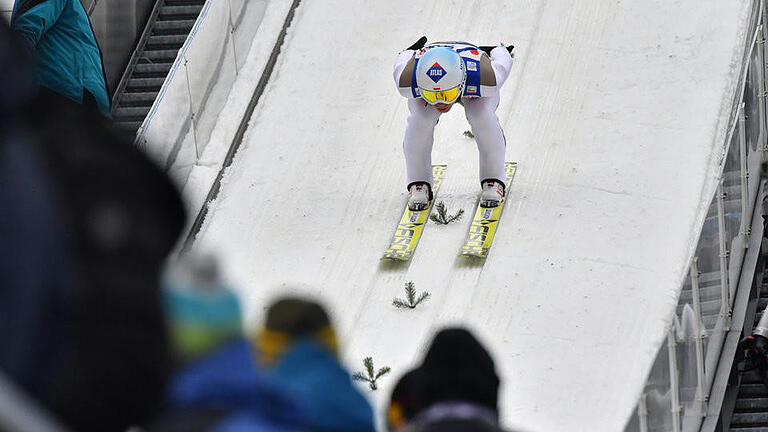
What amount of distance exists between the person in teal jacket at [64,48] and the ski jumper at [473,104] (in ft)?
6.57

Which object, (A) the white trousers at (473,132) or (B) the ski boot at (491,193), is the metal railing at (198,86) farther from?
(B) the ski boot at (491,193)

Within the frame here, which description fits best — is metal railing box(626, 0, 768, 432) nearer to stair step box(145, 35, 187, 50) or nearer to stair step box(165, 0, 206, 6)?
stair step box(145, 35, 187, 50)

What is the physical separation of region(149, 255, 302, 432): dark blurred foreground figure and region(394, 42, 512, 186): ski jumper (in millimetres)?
7159

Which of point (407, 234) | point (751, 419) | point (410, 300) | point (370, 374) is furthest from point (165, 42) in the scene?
point (751, 419)

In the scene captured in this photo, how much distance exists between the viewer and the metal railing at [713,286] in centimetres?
673

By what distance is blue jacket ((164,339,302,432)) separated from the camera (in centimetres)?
224

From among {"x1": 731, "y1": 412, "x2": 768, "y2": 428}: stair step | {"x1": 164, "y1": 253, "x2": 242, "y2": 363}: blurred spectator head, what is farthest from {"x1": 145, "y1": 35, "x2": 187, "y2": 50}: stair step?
{"x1": 164, "y1": 253, "x2": 242, "y2": 363}: blurred spectator head

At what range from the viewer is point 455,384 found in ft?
10.1

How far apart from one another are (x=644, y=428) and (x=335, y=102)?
6050mm

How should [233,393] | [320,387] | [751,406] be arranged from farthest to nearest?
[751,406], [320,387], [233,393]

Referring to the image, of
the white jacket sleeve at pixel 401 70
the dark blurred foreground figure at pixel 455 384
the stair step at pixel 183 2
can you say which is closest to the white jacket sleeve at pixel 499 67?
the white jacket sleeve at pixel 401 70

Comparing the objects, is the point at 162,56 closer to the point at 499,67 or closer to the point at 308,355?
the point at 499,67

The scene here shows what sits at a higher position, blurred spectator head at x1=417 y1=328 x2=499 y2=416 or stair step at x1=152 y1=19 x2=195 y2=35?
blurred spectator head at x1=417 y1=328 x2=499 y2=416

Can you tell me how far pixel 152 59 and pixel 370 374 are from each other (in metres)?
5.77
